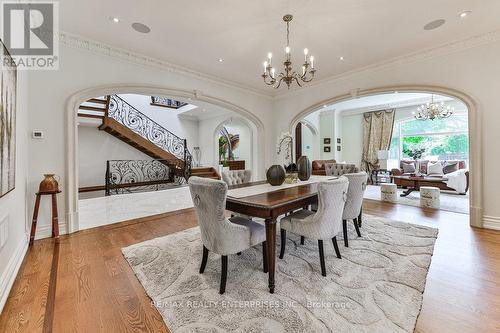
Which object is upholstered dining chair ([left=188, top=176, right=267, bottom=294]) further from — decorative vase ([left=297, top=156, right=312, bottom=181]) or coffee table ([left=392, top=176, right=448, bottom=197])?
coffee table ([left=392, top=176, right=448, bottom=197])

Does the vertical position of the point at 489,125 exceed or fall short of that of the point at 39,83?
it falls short

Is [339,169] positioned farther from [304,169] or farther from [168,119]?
[168,119]

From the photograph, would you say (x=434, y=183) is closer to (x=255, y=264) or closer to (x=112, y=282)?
(x=255, y=264)

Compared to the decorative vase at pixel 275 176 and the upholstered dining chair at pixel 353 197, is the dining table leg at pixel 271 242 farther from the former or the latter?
the upholstered dining chair at pixel 353 197

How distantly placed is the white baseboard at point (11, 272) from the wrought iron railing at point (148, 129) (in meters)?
5.70

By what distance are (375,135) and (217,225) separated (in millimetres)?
9052

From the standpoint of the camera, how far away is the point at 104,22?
9.94 feet

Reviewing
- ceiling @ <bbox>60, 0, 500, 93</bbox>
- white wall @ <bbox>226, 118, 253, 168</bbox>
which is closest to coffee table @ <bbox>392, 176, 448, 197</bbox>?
ceiling @ <bbox>60, 0, 500, 93</bbox>

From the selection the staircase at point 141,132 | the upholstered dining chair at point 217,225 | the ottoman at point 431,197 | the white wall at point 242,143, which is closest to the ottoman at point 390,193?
the ottoman at point 431,197

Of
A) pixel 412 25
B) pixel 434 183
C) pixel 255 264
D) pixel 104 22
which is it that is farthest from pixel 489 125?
pixel 104 22

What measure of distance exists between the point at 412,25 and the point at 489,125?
1.98 m

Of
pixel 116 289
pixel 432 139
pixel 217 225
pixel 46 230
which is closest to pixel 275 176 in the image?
pixel 217 225

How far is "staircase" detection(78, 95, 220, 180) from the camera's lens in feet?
23.5

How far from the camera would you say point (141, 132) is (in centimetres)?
878
